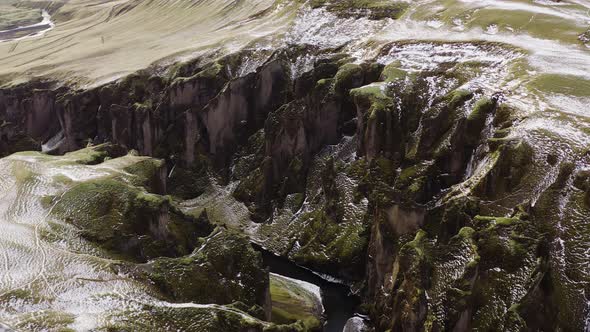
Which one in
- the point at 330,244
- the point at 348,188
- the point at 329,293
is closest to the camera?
the point at 329,293

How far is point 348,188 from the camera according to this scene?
259 ft

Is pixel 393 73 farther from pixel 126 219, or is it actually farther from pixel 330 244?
pixel 126 219

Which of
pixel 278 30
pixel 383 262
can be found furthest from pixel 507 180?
pixel 278 30

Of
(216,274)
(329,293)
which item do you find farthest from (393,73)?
(216,274)

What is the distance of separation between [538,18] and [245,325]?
85451 millimetres

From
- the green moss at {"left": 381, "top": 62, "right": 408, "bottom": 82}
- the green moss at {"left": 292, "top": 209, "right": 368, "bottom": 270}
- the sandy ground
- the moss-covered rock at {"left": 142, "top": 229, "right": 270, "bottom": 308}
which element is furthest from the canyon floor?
the sandy ground

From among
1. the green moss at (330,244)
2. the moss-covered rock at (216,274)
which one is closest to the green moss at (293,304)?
the green moss at (330,244)

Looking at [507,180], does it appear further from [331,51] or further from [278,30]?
[278,30]

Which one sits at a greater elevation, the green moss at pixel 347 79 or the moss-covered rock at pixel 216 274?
the green moss at pixel 347 79

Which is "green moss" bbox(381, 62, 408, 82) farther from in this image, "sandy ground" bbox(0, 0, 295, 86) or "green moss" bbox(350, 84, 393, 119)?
"sandy ground" bbox(0, 0, 295, 86)

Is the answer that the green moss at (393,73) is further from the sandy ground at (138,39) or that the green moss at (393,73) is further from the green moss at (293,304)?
the sandy ground at (138,39)

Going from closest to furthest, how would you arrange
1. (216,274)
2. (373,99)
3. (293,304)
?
(216,274), (293,304), (373,99)

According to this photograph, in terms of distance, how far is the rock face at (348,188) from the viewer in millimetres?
48969

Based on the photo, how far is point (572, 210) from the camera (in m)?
52.6
